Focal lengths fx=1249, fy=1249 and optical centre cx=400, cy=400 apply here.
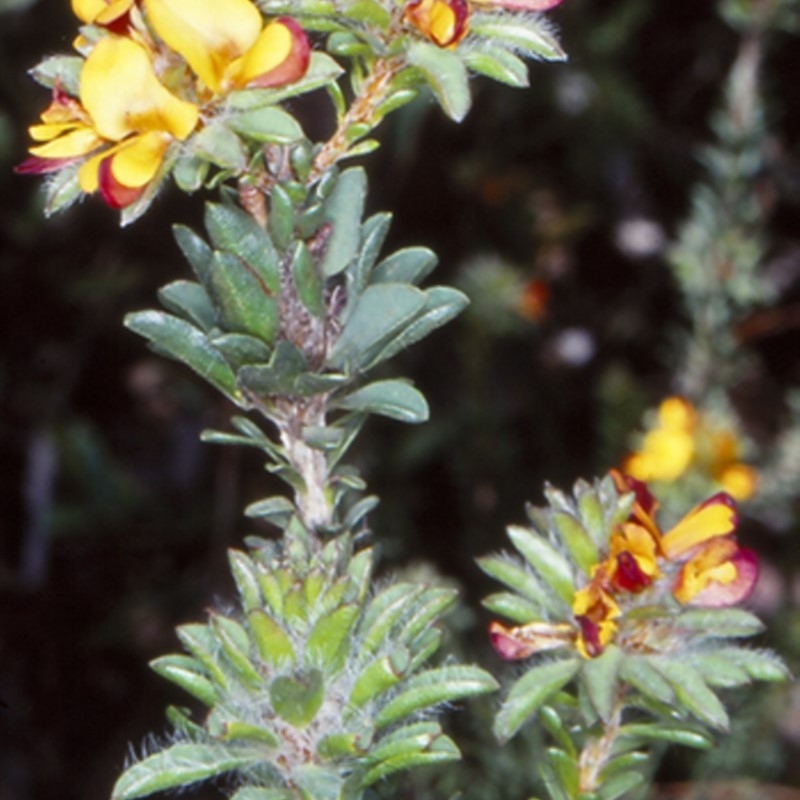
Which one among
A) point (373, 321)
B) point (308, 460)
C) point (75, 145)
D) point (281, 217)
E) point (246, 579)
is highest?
point (75, 145)

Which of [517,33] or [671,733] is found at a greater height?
[517,33]

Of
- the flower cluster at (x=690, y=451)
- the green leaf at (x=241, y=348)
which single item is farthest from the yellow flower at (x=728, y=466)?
the green leaf at (x=241, y=348)

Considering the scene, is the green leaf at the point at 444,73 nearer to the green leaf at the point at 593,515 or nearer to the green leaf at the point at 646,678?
the green leaf at the point at 593,515

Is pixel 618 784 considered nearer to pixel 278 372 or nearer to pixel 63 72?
pixel 278 372

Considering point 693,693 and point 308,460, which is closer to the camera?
point 693,693

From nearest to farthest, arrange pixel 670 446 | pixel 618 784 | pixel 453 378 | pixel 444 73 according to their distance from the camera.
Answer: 1. pixel 444 73
2. pixel 618 784
3. pixel 670 446
4. pixel 453 378

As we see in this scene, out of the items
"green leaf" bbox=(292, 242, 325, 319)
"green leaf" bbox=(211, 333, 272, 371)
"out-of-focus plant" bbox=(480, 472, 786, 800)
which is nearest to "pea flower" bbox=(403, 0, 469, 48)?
"green leaf" bbox=(292, 242, 325, 319)

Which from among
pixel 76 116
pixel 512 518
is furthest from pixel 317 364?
pixel 512 518

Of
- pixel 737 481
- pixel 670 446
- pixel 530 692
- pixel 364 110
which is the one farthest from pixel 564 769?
pixel 737 481
